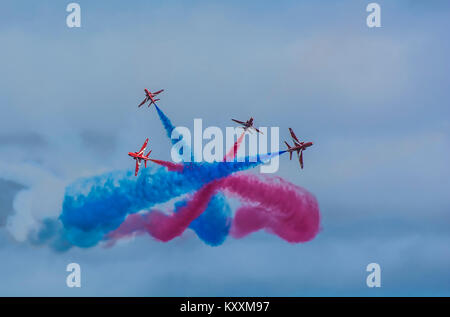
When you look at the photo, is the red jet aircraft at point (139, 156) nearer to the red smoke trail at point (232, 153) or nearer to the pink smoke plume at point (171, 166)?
the pink smoke plume at point (171, 166)

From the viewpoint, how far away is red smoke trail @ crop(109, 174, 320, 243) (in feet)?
234

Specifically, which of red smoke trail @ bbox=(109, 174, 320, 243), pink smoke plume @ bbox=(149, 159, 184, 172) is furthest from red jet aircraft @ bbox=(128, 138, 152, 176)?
red smoke trail @ bbox=(109, 174, 320, 243)

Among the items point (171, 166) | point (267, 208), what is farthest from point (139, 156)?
point (267, 208)

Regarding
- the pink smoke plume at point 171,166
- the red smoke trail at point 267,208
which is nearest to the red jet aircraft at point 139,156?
the pink smoke plume at point 171,166

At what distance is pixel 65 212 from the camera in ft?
236

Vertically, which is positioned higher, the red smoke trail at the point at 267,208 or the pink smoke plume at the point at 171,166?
the pink smoke plume at the point at 171,166

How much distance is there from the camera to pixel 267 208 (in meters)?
71.6

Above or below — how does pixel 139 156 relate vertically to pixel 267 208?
above

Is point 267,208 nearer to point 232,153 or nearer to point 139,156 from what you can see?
point 232,153

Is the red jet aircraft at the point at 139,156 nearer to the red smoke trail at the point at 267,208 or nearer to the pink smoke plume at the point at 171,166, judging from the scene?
the pink smoke plume at the point at 171,166

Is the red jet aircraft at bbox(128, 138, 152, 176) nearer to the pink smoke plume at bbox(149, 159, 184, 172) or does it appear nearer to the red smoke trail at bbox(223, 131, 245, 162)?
the pink smoke plume at bbox(149, 159, 184, 172)

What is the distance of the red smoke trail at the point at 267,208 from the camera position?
234ft

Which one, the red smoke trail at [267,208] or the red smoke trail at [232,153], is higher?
the red smoke trail at [232,153]
